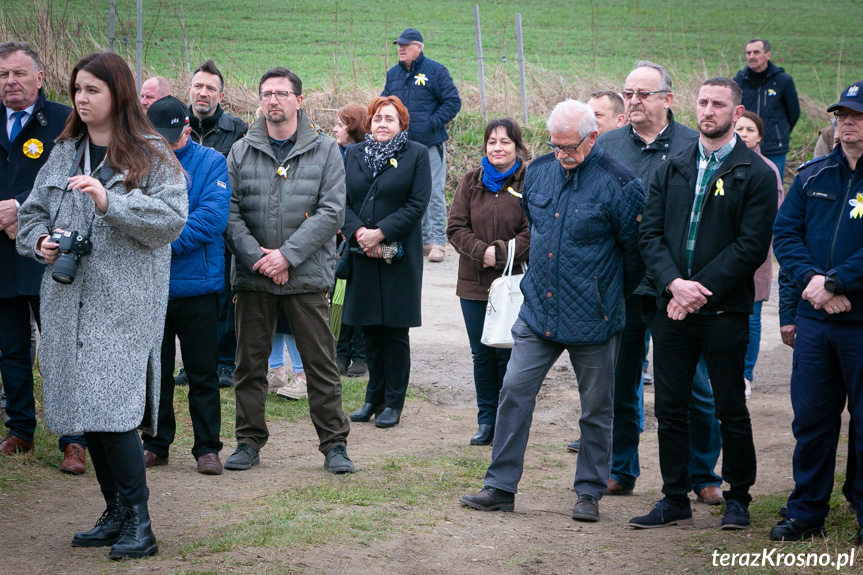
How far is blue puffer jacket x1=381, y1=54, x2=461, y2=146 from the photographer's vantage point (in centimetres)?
1201

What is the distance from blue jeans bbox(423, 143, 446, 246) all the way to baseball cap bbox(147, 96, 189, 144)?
6.95m

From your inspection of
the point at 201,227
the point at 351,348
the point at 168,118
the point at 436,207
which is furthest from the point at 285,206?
the point at 436,207

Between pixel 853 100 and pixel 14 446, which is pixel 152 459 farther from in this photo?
pixel 853 100

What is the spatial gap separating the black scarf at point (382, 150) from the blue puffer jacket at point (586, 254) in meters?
2.02

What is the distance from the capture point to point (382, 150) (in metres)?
7.04

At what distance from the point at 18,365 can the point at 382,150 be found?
2.88 meters

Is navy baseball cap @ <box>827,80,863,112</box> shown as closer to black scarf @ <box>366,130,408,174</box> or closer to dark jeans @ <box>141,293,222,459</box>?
black scarf @ <box>366,130,408,174</box>

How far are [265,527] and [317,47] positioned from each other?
14.7m

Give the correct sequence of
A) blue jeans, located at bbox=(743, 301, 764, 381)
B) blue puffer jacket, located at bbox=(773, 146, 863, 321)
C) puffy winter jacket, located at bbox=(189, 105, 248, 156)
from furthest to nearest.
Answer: blue jeans, located at bbox=(743, 301, 764, 381) → puffy winter jacket, located at bbox=(189, 105, 248, 156) → blue puffer jacket, located at bbox=(773, 146, 863, 321)

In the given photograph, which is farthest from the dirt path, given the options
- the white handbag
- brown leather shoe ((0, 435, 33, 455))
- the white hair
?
the white hair

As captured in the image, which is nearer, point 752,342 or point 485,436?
point 485,436

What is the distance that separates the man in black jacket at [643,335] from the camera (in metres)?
5.58

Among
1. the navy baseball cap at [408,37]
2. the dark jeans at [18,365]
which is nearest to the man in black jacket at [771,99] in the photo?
the navy baseball cap at [408,37]

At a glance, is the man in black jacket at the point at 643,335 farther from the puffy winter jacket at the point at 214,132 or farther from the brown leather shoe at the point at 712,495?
the puffy winter jacket at the point at 214,132
